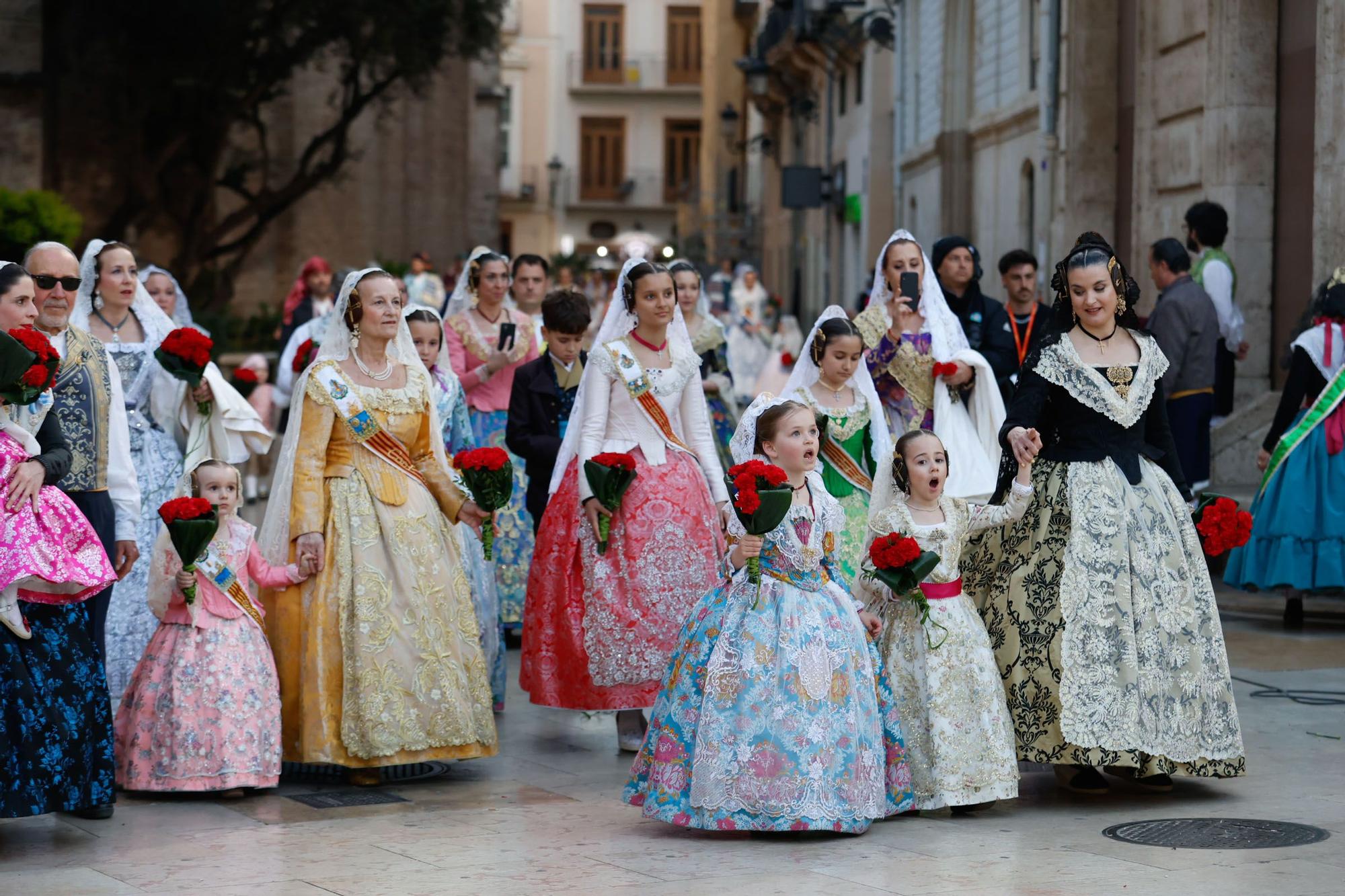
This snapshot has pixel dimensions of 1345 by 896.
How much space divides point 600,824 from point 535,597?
1.63 m

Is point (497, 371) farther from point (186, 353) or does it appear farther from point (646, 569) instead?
point (646, 569)

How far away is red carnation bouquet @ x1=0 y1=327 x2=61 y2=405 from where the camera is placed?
6059 mm

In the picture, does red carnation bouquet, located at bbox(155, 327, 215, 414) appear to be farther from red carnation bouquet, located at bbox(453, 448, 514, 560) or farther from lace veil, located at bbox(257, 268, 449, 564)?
red carnation bouquet, located at bbox(453, 448, 514, 560)

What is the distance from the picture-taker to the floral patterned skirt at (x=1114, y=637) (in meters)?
6.62

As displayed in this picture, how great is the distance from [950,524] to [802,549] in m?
0.67

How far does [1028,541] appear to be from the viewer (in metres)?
6.89

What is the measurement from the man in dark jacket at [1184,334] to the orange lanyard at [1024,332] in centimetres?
191

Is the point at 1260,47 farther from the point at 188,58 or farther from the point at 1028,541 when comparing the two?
the point at 188,58

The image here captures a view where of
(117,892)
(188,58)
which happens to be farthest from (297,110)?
(117,892)

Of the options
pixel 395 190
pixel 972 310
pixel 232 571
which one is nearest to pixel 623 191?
pixel 395 190

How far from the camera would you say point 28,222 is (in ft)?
56.0

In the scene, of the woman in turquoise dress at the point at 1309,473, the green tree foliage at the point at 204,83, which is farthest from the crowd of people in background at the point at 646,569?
the green tree foliage at the point at 204,83

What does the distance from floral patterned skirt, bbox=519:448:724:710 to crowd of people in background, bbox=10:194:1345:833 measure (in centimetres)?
1

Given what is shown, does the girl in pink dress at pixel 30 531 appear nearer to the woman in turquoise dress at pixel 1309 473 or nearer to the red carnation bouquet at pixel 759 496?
the red carnation bouquet at pixel 759 496
